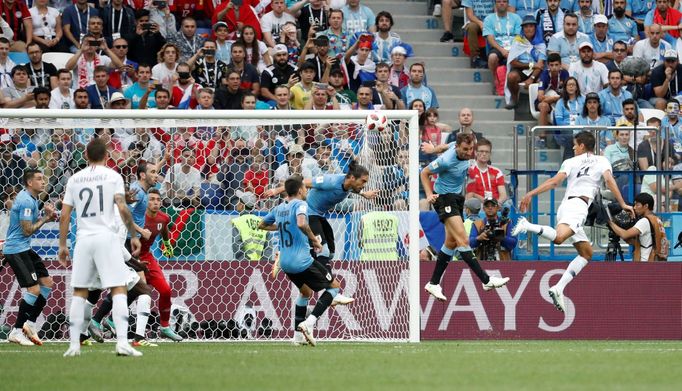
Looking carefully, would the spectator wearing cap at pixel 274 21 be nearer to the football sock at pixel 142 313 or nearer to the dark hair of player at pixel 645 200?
the dark hair of player at pixel 645 200

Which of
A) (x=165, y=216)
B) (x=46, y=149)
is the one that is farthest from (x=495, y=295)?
(x=46, y=149)

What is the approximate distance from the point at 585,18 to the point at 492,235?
281 inches

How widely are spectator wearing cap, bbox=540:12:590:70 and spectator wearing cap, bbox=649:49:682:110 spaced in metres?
1.40

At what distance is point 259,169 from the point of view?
17.0 meters

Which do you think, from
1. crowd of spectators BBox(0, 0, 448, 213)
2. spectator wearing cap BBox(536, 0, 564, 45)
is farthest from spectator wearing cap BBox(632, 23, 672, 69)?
crowd of spectators BBox(0, 0, 448, 213)

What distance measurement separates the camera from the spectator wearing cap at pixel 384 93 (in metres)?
20.9

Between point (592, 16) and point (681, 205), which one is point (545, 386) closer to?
point (681, 205)

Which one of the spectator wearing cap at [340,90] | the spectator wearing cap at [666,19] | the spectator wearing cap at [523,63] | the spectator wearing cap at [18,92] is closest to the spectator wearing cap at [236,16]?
the spectator wearing cap at [340,90]

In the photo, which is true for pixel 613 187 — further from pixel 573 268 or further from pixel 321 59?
pixel 321 59

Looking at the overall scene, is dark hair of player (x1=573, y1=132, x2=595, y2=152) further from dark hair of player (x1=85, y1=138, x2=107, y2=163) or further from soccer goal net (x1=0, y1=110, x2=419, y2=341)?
dark hair of player (x1=85, y1=138, x2=107, y2=163)

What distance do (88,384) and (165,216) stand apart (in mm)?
6215

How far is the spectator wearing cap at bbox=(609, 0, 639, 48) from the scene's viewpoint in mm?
23969

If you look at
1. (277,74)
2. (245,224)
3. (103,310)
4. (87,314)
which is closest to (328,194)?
(245,224)

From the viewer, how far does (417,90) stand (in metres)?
21.4
